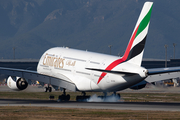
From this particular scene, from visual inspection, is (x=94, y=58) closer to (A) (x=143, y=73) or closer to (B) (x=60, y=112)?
(A) (x=143, y=73)

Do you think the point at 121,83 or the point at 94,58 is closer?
the point at 121,83

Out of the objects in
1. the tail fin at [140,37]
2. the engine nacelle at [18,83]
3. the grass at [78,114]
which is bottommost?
the grass at [78,114]

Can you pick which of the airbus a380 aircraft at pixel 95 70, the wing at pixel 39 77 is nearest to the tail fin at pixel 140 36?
the airbus a380 aircraft at pixel 95 70

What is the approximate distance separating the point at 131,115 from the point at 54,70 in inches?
966

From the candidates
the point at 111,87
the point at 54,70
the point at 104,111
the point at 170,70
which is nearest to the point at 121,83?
the point at 111,87

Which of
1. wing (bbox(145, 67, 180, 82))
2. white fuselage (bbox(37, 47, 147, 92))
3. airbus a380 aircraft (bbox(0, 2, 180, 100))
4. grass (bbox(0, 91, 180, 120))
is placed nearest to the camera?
grass (bbox(0, 91, 180, 120))

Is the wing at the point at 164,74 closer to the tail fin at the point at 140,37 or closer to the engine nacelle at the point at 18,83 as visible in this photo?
the tail fin at the point at 140,37

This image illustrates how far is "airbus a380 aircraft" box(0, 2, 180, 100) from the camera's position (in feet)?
159

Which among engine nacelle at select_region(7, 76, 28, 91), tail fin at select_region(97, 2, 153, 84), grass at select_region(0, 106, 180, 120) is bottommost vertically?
grass at select_region(0, 106, 180, 120)

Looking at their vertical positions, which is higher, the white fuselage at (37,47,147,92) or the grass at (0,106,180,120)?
the white fuselage at (37,47,147,92)

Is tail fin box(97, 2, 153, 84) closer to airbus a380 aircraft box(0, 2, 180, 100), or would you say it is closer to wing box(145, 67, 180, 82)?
airbus a380 aircraft box(0, 2, 180, 100)

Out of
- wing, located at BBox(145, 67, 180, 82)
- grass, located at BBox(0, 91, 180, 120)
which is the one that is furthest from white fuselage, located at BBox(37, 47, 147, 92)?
grass, located at BBox(0, 91, 180, 120)

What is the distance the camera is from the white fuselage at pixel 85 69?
49.2m

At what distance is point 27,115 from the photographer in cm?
3772
